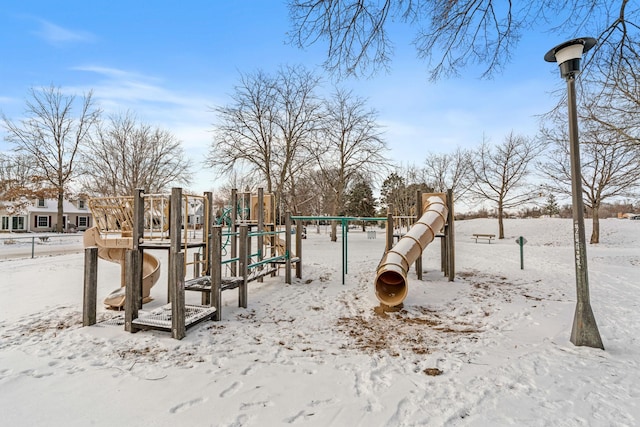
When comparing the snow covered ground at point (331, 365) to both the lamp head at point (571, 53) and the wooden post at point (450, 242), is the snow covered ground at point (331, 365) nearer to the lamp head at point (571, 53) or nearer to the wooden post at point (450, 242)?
the wooden post at point (450, 242)

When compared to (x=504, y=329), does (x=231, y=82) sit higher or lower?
higher

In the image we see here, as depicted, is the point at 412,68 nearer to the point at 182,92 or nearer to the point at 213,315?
the point at 213,315

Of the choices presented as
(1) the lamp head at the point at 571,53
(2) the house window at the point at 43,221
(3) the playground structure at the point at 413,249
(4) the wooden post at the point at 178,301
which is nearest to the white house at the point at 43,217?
(2) the house window at the point at 43,221

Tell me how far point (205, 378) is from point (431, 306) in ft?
14.6

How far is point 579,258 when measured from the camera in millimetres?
3869

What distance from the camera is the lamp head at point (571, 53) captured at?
3742 mm

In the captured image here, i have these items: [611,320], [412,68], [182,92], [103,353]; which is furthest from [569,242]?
[103,353]

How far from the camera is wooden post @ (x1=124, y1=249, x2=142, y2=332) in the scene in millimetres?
4504

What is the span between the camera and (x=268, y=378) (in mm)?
3236

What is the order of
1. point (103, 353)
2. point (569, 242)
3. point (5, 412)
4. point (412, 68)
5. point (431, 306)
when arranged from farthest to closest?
1. point (569, 242)
2. point (431, 306)
3. point (412, 68)
4. point (103, 353)
5. point (5, 412)

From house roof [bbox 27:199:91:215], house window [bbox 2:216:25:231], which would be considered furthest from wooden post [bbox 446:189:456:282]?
house window [bbox 2:216:25:231]

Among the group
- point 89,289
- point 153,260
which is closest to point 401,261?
point 153,260

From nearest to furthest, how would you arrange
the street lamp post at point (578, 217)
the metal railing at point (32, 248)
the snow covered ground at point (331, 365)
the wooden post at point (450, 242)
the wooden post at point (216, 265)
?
1. the snow covered ground at point (331, 365)
2. the street lamp post at point (578, 217)
3. the wooden post at point (216, 265)
4. the wooden post at point (450, 242)
5. the metal railing at point (32, 248)

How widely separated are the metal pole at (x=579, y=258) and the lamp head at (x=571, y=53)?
75 millimetres
